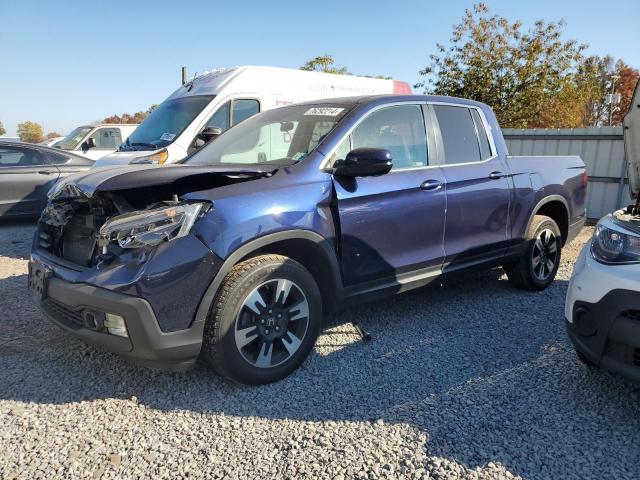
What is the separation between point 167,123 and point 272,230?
5306mm

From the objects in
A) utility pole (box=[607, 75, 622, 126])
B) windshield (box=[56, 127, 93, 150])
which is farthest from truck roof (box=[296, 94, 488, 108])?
utility pole (box=[607, 75, 622, 126])

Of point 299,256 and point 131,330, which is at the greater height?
point 299,256

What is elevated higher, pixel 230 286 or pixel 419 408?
pixel 230 286

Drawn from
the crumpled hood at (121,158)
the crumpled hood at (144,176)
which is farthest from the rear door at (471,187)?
the crumpled hood at (121,158)

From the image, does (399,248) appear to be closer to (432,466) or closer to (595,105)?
(432,466)

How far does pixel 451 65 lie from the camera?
18.9 m

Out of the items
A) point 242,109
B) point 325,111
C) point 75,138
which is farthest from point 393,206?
point 75,138

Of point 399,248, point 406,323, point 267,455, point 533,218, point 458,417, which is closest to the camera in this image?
point 267,455

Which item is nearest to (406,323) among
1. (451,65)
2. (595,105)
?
(451,65)

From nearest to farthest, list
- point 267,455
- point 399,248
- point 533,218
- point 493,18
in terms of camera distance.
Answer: point 267,455 < point 399,248 < point 533,218 < point 493,18

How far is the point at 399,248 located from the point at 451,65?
56.5ft

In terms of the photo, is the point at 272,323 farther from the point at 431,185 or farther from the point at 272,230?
the point at 431,185

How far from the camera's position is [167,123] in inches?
297

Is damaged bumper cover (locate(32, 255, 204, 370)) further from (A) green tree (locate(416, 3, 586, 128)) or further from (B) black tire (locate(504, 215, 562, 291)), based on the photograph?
(A) green tree (locate(416, 3, 586, 128))
